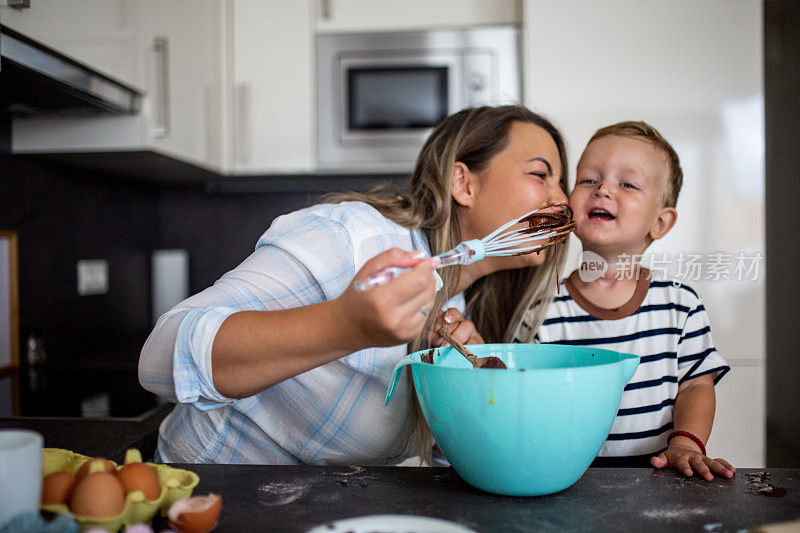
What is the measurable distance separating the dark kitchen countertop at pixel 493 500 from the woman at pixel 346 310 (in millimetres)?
105

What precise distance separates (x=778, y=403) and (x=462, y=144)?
4.83 feet

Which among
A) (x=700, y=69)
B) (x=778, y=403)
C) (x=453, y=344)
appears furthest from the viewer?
(x=778, y=403)

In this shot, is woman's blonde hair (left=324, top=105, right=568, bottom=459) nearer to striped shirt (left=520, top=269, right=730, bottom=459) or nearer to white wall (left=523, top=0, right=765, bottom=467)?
striped shirt (left=520, top=269, right=730, bottom=459)

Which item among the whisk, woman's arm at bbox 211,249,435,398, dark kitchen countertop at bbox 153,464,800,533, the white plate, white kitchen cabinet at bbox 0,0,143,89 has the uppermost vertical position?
white kitchen cabinet at bbox 0,0,143,89

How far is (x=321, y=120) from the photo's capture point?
1.99m

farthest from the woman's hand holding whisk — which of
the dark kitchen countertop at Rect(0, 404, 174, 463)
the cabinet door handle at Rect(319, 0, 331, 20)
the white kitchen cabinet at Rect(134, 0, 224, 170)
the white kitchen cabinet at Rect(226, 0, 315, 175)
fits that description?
the cabinet door handle at Rect(319, 0, 331, 20)

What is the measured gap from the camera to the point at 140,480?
1.72 ft

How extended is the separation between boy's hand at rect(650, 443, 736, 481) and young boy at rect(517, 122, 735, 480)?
182 millimetres

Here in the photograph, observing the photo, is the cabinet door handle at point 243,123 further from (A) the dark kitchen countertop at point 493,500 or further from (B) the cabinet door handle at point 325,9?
(A) the dark kitchen countertop at point 493,500

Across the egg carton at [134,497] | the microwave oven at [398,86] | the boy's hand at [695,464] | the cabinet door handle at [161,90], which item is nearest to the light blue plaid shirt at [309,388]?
the egg carton at [134,497]

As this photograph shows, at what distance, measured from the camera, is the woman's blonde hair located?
100 centimetres

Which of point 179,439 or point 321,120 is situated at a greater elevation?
point 321,120

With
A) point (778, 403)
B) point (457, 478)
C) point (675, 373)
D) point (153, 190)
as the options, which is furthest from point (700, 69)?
point (153, 190)

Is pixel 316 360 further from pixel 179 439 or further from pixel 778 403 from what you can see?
pixel 778 403
